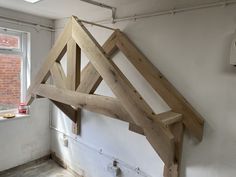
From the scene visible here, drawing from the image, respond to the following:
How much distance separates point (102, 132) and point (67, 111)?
0.62 m

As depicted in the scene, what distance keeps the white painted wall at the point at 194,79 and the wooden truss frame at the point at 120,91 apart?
93 millimetres

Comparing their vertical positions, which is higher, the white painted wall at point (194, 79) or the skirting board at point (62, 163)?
the white painted wall at point (194, 79)

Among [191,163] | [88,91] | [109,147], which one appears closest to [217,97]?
[191,163]

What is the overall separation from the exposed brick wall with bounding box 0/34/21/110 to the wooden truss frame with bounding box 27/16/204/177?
3.38 feet

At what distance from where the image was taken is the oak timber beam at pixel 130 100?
141 centimetres

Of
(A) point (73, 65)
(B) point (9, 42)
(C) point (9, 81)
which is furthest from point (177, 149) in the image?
(B) point (9, 42)

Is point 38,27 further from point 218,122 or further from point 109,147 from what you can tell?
point 218,122

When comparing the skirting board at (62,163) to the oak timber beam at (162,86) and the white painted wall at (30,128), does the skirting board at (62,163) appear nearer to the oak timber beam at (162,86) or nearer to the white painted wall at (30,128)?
the white painted wall at (30,128)

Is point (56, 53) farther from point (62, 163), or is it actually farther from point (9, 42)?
point (62, 163)

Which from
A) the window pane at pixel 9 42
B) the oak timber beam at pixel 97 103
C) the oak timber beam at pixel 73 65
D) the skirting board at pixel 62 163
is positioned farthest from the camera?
the skirting board at pixel 62 163

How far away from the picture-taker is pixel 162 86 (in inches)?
77.2

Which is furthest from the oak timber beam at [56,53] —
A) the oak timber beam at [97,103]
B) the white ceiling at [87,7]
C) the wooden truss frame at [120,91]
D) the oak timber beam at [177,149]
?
the oak timber beam at [177,149]

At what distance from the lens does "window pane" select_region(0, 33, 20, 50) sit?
10.0 ft

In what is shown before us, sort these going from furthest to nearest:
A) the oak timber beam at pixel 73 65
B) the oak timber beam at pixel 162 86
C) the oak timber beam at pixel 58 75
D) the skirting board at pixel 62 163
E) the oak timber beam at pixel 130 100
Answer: the skirting board at pixel 62 163
the oak timber beam at pixel 58 75
the oak timber beam at pixel 73 65
the oak timber beam at pixel 162 86
the oak timber beam at pixel 130 100
